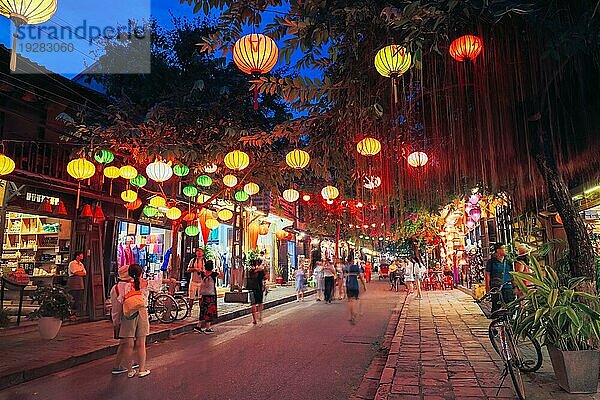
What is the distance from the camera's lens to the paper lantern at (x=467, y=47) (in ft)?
17.7

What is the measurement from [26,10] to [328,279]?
16.5m

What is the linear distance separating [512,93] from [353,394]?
15.1ft

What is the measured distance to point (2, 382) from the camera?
256 inches

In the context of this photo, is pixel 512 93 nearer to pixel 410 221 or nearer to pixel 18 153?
pixel 18 153

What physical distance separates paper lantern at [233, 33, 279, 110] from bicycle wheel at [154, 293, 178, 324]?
840 centimetres

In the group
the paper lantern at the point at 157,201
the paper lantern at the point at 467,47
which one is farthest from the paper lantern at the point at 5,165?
the paper lantern at the point at 467,47

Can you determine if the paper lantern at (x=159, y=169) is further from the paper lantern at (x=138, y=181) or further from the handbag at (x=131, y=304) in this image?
the handbag at (x=131, y=304)

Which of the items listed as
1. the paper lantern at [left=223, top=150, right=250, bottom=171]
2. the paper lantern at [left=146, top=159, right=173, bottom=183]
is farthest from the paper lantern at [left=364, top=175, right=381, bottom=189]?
the paper lantern at [left=146, top=159, right=173, bottom=183]

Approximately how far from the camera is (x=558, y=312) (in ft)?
16.4

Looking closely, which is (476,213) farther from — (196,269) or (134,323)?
(134,323)

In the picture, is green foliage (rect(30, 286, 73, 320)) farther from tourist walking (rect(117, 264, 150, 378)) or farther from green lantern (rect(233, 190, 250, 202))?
green lantern (rect(233, 190, 250, 202))

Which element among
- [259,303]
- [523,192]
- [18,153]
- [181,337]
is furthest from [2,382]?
[523,192]

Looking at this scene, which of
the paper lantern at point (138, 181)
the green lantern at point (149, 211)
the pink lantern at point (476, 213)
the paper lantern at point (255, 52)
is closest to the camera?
the paper lantern at point (255, 52)

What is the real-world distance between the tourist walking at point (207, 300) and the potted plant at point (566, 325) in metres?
8.14
